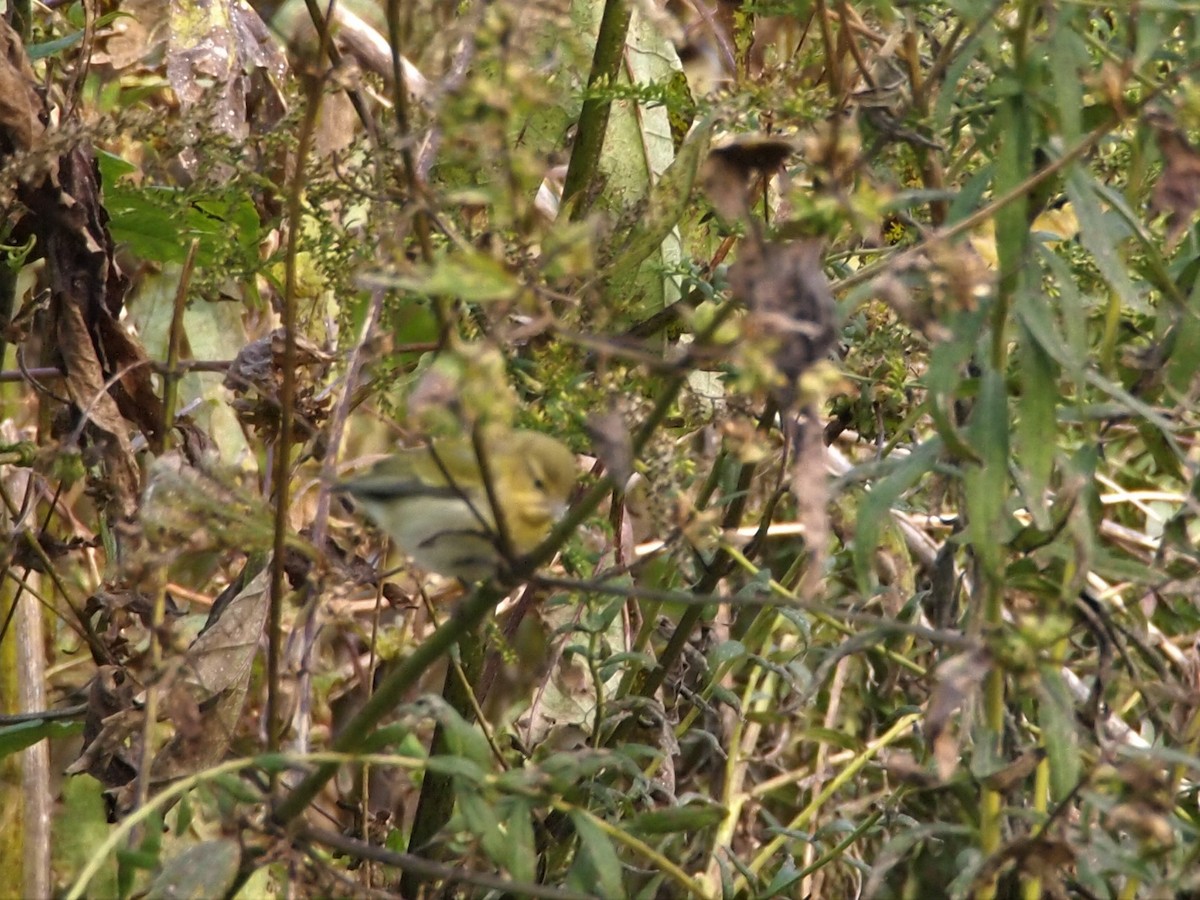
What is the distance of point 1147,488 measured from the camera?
9.86 ft

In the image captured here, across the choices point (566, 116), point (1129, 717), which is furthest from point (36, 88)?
point (1129, 717)

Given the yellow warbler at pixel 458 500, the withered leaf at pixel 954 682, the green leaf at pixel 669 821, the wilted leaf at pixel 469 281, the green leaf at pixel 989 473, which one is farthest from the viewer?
the yellow warbler at pixel 458 500

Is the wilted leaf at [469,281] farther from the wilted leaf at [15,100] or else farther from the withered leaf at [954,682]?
the wilted leaf at [15,100]

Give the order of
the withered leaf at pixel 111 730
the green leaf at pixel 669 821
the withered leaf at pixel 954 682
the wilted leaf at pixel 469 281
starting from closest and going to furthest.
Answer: the wilted leaf at pixel 469 281 → the withered leaf at pixel 954 682 → the green leaf at pixel 669 821 → the withered leaf at pixel 111 730

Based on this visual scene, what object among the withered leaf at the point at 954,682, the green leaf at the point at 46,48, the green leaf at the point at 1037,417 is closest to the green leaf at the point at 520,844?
the withered leaf at the point at 954,682

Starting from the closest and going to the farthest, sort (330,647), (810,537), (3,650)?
(810,537)
(3,650)
(330,647)

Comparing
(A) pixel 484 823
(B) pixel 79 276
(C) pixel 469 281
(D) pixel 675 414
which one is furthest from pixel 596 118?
(C) pixel 469 281

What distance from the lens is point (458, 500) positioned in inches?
46.8

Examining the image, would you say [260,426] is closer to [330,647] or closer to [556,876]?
[556,876]

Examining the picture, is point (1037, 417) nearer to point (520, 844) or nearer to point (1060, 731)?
point (1060, 731)

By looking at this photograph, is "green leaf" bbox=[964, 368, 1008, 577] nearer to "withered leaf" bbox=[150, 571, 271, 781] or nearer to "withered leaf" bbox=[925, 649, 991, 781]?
"withered leaf" bbox=[925, 649, 991, 781]

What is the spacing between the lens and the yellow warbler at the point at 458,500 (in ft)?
3.98

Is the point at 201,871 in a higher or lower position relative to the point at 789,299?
lower

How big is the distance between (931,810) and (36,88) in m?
1.19
